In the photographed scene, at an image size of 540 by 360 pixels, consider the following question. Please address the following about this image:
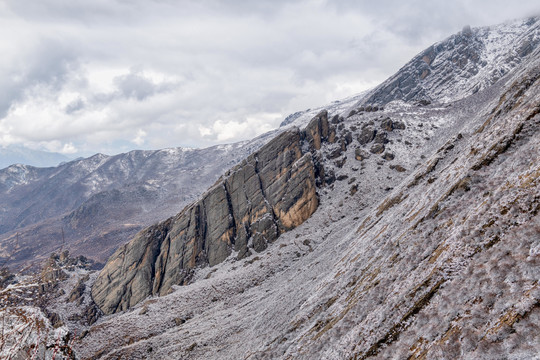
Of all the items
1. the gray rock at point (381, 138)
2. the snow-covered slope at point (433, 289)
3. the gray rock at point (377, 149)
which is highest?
the gray rock at point (381, 138)

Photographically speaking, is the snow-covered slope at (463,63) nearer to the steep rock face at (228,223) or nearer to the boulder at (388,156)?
the boulder at (388,156)

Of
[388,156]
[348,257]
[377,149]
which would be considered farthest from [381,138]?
[348,257]

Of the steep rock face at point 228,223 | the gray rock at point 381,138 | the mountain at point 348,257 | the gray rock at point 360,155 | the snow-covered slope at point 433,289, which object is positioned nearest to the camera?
the snow-covered slope at point 433,289

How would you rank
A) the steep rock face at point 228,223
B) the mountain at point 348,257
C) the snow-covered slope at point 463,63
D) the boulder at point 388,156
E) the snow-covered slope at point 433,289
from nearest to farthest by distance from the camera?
the snow-covered slope at point 433,289, the mountain at point 348,257, the steep rock face at point 228,223, the boulder at point 388,156, the snow-covered slope at point 463,63

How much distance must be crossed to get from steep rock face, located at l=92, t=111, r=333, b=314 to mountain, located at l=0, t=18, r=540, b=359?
32 centimetres

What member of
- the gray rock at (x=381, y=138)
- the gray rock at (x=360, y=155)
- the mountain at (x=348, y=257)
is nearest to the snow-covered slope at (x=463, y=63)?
the gray rock at (x=381, y=138)

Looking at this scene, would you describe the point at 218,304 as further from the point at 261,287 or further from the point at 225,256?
the point at 225,256

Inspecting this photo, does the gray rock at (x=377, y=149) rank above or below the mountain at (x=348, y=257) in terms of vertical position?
above

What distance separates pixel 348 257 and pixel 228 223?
122 feet

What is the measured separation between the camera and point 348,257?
78.8 feet

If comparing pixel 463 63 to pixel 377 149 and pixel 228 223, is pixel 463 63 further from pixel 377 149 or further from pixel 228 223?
pixel 228 223

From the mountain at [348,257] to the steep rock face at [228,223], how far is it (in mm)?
316

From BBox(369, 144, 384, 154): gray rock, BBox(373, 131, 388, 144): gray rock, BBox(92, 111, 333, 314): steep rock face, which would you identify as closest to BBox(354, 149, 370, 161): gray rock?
BBox(369, 144, 384, 154): gray rock

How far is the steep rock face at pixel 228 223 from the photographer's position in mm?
53688
